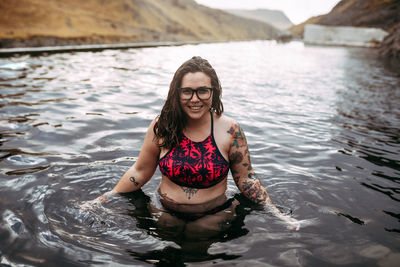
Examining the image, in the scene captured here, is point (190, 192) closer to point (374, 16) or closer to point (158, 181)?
point (158, 181)

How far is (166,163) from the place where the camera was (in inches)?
116

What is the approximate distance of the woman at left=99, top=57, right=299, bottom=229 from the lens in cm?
275

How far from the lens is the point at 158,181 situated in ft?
14.1

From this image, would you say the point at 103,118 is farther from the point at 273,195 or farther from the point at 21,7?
the point at 21,7

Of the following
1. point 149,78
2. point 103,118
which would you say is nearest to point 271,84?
point 149,78

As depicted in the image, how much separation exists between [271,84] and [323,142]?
7945 millimetres

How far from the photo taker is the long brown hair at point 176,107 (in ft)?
8.92

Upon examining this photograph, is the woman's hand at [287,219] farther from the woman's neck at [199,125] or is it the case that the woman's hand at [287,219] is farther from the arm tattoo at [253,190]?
the woman's neck at [199,125]

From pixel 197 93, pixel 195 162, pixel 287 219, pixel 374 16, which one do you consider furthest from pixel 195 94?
pixel 374 16

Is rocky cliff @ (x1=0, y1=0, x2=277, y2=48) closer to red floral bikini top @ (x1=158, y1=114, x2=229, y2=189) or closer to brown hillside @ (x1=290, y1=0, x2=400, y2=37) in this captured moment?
red floral bikini top @ (x1=158, y1=114, x2=229, y2=189)

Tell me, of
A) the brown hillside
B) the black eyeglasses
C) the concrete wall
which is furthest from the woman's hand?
the brown hillside

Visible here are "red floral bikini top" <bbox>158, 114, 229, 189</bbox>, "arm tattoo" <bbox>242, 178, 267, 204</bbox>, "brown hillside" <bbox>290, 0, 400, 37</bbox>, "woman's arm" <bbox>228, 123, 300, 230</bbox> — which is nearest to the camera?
"red floral bikini top" <bbox>158, 114, 229, 189</bbox>

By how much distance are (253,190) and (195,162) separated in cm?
74

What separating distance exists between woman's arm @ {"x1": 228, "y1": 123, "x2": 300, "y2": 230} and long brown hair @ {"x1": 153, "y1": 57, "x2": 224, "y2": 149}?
Result: 0.30 metres
